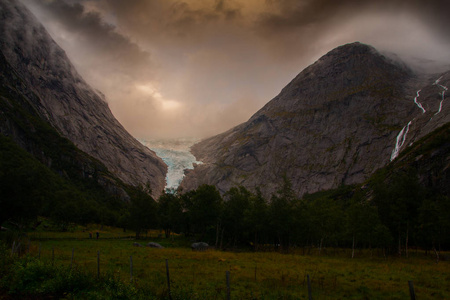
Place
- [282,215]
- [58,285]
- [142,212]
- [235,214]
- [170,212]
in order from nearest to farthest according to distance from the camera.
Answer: [58,285] < [282,215] < [235,214] < [142,212] < [170,212]

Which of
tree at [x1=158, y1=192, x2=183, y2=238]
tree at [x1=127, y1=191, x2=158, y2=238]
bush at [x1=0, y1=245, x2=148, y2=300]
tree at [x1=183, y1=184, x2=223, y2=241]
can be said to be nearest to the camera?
bush at [x1=0, y1=245, x2=148, y2=300]

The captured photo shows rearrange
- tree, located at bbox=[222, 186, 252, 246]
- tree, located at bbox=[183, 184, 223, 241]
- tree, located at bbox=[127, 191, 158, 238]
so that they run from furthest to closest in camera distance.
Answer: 1. tree, located at bbox=[127, 191, 158, 238]
2. tree, located at bbox=[222, 186, 252, 246]
3. tree, located at bbox=[183, 184, 223, 241]

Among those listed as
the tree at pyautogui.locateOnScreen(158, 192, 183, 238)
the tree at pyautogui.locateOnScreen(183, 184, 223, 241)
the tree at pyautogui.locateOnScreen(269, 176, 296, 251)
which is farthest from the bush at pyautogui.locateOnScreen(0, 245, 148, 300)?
the tree at pyautogui.locateOnScreen(158, 192, 183, 238)

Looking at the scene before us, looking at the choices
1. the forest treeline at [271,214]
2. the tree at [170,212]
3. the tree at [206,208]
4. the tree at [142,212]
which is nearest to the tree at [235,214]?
the forest treeline at [271,214]

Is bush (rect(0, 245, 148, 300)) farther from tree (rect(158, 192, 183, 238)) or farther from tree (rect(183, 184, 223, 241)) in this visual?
tree (rect(158, 192, 183, 238))

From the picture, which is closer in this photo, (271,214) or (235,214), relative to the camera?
(271,214)

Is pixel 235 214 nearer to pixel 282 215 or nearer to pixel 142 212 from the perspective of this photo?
pixel 282 215

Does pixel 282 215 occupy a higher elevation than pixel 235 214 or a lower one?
higher

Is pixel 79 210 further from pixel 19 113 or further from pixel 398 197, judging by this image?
pixel 19 113

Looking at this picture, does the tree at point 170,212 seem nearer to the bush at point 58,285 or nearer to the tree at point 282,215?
the tree at point 282,215

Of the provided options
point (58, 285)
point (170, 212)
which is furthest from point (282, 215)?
point (58, 285)

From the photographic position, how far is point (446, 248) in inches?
2886

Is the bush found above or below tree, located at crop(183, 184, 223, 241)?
below

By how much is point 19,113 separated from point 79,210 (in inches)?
4450
